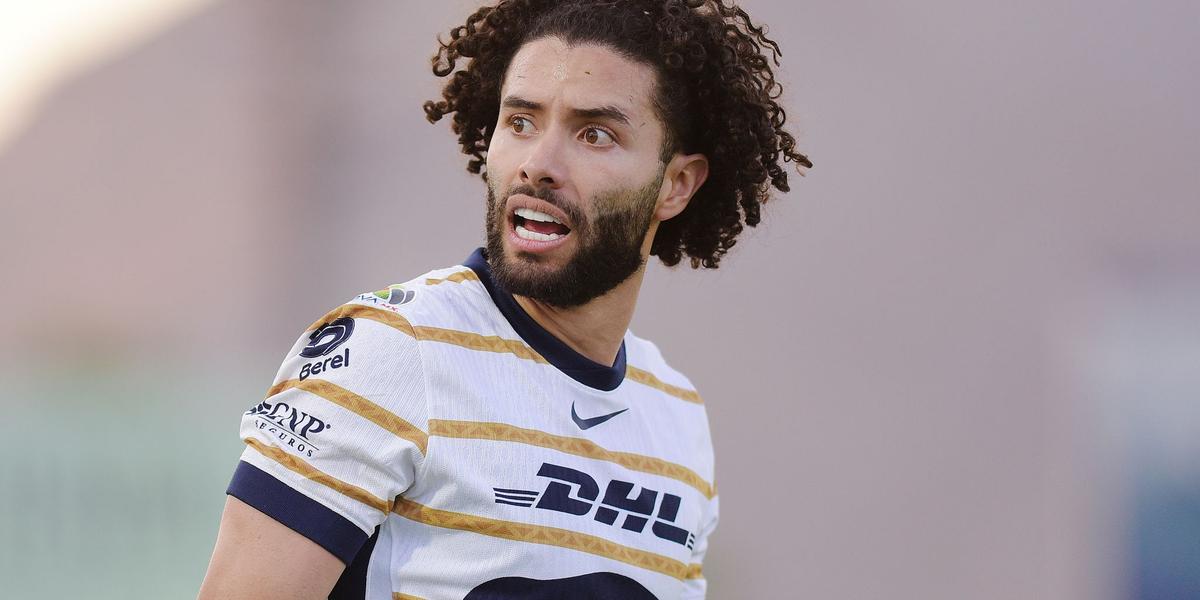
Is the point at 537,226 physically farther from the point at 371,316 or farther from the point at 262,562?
the point at 262,562

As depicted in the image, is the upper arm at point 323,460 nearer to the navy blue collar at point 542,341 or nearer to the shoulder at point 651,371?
the navy blue collar at point 542,341

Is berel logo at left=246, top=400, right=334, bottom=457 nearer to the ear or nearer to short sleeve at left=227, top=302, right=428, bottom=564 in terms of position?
short sleeve at left=227, top=302, right=428, bottom=564

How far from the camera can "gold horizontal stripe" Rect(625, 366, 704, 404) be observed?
8.32ft

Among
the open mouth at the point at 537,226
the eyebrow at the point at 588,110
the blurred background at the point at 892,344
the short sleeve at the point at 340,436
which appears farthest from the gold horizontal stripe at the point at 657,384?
the blurred background at the point at 892,344

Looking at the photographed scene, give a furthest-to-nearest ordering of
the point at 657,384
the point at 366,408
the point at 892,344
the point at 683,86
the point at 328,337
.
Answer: the point at 892,344 < the point at 657,384 < the point at 683,86 < the point at 328,337 < the point at 366,408

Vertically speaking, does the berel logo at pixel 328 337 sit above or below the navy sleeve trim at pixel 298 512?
above

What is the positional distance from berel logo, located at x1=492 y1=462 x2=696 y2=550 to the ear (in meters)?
0.57

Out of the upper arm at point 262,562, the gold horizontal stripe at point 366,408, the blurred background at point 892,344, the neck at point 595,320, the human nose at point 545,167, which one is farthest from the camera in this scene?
the blurred background at point 892,344

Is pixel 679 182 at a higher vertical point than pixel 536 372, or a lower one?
higher

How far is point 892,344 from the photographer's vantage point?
17.1ft

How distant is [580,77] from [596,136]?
0.12 meters

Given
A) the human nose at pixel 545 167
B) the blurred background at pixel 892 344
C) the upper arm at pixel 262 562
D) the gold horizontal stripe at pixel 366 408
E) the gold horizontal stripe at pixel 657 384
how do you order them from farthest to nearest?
the blurred background at pixel 892 344 < the gold horizontal stripe at pixel 657 384 < the human nose at pixel 545 167 < the gold horizontal stripe at pixel 366 408 < the upper arm at pixel 262 562

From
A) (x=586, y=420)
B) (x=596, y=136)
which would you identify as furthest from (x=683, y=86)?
(x=586, y=420)

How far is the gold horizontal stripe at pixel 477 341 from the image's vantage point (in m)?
2.05
